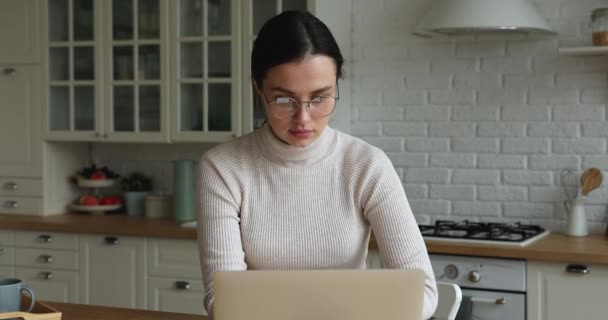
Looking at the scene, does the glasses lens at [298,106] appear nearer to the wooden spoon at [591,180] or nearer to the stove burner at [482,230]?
the stove burner at [482,230]

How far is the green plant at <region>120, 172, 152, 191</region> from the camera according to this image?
4734 millimetres

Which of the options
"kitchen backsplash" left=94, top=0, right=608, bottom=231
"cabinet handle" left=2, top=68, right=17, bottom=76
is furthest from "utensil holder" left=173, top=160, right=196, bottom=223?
"cabinet handle" left=2, top=68, right=17, bottom=76

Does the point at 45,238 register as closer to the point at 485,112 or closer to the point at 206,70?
the point at 206,70

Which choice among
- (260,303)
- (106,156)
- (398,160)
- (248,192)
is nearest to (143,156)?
(106,156)

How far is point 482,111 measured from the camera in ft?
13.3

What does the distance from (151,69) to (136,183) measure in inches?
25.9

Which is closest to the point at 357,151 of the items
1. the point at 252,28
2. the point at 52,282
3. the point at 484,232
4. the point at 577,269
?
the point at 577,269

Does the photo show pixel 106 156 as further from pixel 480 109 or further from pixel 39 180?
pixel 480 109

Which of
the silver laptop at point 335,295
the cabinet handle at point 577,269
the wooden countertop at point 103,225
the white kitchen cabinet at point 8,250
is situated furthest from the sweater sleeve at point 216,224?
the white kitchen cabinet at point 8,250

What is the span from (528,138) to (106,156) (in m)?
2.32

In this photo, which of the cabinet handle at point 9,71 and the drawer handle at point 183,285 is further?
the cabinet handle at point 9,71

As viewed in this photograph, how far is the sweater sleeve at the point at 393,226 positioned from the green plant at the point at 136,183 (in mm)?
2874

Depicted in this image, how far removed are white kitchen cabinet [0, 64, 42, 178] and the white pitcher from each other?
8.75 feet

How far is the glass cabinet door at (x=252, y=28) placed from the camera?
4.19 meters
